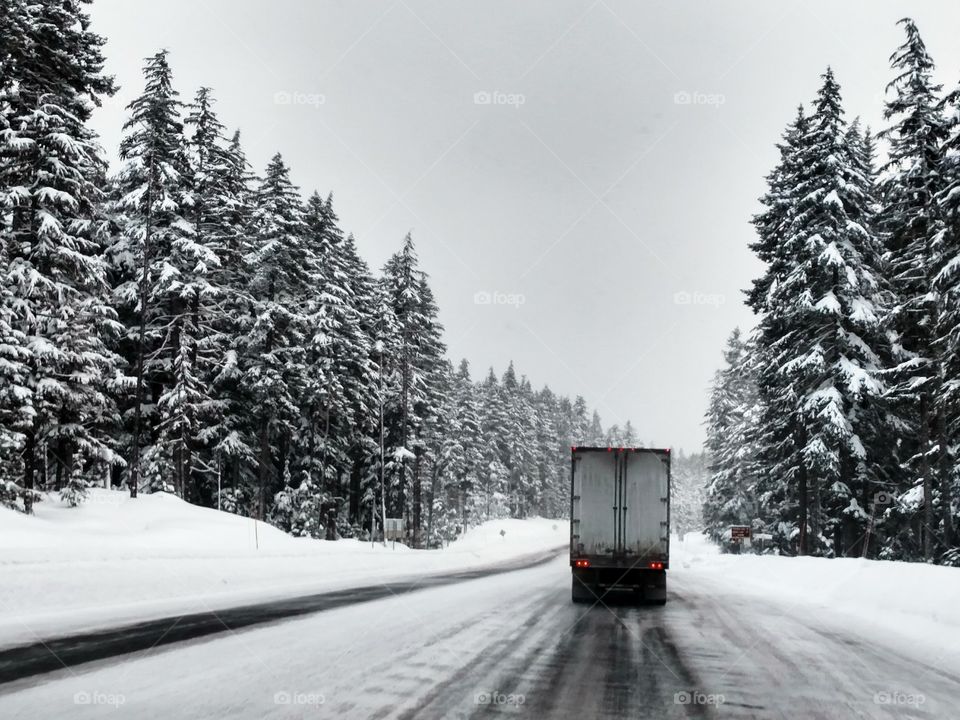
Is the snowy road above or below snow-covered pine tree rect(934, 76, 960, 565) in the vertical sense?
below

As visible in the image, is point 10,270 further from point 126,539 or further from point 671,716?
point 671,716

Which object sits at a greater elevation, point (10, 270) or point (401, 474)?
point (10, 270)

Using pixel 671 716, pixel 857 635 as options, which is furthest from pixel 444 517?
pixel 671 716

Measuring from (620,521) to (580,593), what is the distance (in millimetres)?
1736

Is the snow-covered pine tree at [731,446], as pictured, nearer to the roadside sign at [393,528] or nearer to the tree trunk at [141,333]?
the roadside sign at [393,528]

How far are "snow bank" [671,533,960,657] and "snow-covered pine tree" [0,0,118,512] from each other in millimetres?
20690

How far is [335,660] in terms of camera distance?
7.73 m

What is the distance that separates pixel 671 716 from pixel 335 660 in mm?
3521

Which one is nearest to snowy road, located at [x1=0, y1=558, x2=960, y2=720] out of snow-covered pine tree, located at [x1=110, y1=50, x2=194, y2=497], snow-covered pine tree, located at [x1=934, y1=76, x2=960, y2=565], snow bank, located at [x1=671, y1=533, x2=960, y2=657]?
snow bank, located at [x1=671, y1=533, x2=960, y2=657]

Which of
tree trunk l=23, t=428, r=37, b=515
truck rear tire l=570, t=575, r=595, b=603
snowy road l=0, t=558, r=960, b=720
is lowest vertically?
truck rear tire l=570, t=575, r=595, b=603

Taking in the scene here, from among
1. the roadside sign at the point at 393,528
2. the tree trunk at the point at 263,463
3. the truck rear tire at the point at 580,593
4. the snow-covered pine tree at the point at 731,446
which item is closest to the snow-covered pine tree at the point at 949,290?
the truck rear tire at the point at 580,593

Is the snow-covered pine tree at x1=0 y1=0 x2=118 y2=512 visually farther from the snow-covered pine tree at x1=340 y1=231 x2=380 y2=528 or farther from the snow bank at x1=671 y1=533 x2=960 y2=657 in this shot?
the snow bank at x1=671 y1=533 x2=960 y2=657

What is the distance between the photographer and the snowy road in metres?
5.95

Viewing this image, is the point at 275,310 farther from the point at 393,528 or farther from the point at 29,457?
the point at 29,457
